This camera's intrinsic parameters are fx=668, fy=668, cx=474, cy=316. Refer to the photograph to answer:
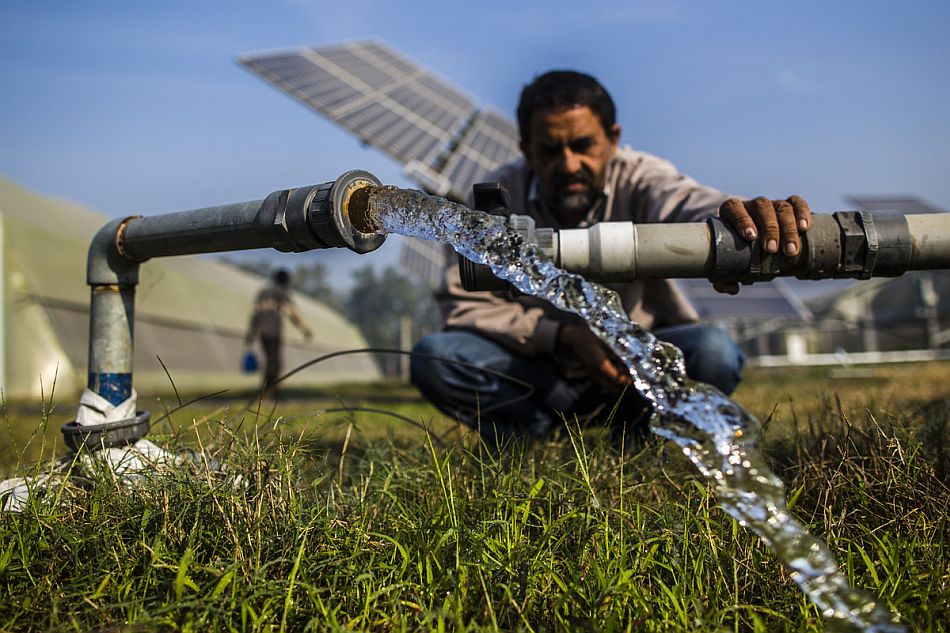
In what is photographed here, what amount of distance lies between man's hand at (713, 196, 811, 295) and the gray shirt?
0.99m

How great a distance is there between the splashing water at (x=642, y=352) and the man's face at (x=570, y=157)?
3.87ft

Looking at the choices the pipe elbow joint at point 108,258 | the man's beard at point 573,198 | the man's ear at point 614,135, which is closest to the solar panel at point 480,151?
the man's ear at point 614,135

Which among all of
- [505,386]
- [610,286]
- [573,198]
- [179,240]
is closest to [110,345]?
[179,240]

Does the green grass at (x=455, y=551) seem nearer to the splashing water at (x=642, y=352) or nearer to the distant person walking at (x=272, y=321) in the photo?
the splashing water at (x=642, y=352)

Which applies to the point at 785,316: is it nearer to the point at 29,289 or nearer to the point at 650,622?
the point at 650,622

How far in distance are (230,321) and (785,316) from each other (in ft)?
38.6

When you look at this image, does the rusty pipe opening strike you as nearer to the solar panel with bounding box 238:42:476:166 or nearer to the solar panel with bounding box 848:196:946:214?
the solar panel with bounding box 238:42:476:166

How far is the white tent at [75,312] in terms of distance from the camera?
9469mm

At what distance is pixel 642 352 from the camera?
1.49 metres

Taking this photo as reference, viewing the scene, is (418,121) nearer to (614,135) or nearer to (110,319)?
(614,135)

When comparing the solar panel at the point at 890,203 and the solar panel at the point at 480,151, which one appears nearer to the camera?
the solar panel at the point at 480,151

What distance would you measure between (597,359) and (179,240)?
4.61ft

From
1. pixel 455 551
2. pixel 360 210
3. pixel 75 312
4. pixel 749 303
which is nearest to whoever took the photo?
pixel 455 551

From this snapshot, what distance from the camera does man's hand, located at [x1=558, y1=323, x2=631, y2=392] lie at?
2.32m
